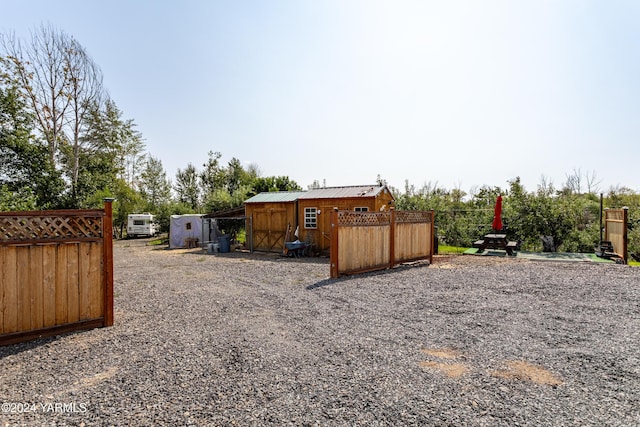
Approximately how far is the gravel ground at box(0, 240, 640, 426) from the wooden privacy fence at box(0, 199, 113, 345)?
0.25m

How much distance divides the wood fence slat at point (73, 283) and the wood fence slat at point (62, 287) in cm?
2

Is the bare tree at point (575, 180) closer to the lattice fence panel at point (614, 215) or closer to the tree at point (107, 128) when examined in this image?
the lattice fence panel at point (614, 215)

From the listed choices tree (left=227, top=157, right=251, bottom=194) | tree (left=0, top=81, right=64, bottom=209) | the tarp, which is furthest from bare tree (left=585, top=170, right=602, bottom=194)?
tree (left=0, top=81, right=64, bottom=209)

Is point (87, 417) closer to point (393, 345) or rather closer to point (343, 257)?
point (393, 345)

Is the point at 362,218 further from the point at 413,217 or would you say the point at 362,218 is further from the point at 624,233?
the point at 624,233

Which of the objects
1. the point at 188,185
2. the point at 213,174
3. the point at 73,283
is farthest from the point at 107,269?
the point at 188,185

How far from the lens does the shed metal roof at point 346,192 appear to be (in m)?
13.0

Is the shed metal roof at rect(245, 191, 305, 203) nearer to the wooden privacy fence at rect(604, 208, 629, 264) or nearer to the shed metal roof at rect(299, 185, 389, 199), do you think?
the shed metal roof at rect(299, 185, 389, 199)

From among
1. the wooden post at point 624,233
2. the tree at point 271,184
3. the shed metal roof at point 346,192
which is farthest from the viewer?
the tree at point 271,184

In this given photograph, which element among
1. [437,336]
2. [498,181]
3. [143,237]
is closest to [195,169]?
[143,237]

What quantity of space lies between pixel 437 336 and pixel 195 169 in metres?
31.3

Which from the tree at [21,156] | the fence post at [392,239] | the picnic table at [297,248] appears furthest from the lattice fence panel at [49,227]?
the tree at [21,156]

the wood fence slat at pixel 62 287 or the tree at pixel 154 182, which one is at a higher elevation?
the tree at pixel 154 182

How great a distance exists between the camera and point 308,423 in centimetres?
234
